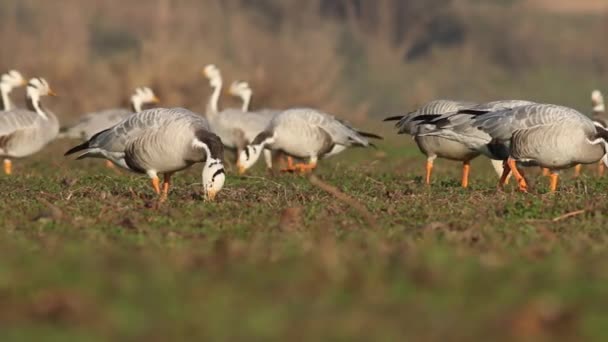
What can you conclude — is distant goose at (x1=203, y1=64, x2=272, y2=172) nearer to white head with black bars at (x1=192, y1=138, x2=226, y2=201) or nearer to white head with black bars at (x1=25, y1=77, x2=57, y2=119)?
white head with black bars at (x1=25, y1=77, x2=57, y2=119)

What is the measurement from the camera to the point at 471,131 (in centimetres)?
1352

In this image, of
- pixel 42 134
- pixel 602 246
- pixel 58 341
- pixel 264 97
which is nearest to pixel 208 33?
pixel 264 97

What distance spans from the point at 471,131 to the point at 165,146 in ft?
12.2

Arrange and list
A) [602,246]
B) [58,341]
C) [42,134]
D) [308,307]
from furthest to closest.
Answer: [42,134] → [602,246] → [308,307] → [58,341]

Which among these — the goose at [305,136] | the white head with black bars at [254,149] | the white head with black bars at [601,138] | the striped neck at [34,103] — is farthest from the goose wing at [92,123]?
the white head with black bars at [601,138]

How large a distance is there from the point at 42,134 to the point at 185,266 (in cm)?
1288

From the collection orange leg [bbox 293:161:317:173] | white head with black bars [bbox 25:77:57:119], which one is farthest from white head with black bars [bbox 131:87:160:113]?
orange leg [bbox 293:161:317:173]

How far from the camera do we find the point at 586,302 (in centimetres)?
580

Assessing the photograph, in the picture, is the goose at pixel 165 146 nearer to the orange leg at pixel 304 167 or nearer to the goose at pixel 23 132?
the orange leg at pixel 304 167

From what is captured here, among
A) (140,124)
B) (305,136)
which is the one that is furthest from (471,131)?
(305,136)

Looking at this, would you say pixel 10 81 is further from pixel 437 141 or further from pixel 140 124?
pixel 140 124

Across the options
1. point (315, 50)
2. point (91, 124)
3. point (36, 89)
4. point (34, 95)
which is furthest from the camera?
point (315, 50)

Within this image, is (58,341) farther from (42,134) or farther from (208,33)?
(208,33)

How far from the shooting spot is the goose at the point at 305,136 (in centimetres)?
1742
